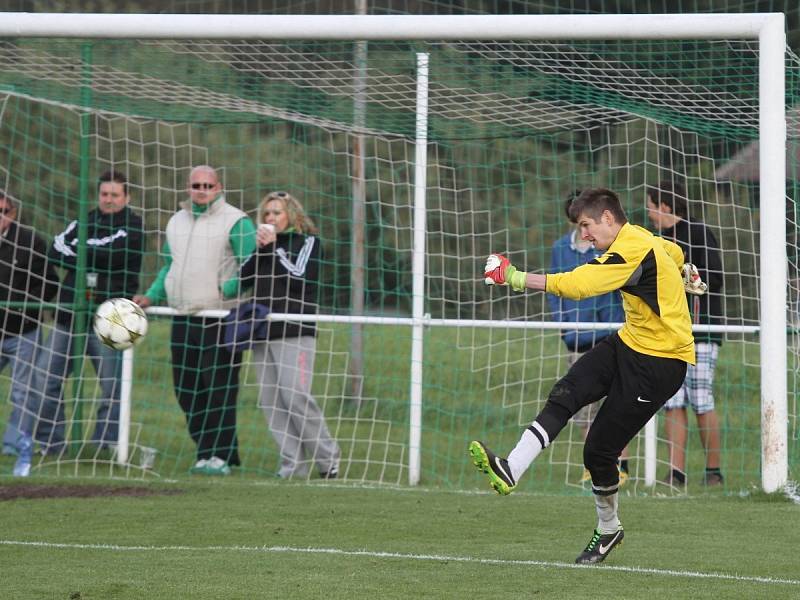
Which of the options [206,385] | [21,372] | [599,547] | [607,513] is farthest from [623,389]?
[21,372]

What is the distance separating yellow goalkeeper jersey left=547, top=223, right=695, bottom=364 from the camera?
234 inches

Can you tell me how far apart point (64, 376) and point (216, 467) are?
4.86 feet

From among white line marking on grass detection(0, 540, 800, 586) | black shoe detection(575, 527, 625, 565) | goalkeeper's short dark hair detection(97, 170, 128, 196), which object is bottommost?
white line marking on grass detection(0, 540, 800, 586)

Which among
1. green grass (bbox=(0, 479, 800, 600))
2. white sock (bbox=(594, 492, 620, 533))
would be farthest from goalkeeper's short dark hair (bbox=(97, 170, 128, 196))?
white sock (bbox=(594, 492, 620, 533))

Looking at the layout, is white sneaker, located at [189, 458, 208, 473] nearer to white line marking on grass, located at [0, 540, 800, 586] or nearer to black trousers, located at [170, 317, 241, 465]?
black trousers, located at [170, 317, 241, 465]

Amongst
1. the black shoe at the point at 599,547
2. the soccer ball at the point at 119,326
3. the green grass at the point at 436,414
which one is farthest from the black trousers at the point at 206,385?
the black shoe at the point at 599,547

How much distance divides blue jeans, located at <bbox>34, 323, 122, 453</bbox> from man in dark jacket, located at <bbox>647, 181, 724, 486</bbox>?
424 cm

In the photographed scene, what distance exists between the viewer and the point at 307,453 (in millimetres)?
9664

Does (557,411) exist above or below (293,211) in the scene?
below

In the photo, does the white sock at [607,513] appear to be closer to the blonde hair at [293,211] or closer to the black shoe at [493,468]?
the black shoe at [493,468]

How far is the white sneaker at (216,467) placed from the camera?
9.71m

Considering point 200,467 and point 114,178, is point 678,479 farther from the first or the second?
point 114,178

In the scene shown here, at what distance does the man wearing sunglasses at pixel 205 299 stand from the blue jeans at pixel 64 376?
55 centimetres

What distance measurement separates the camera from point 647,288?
6102 millimetres
